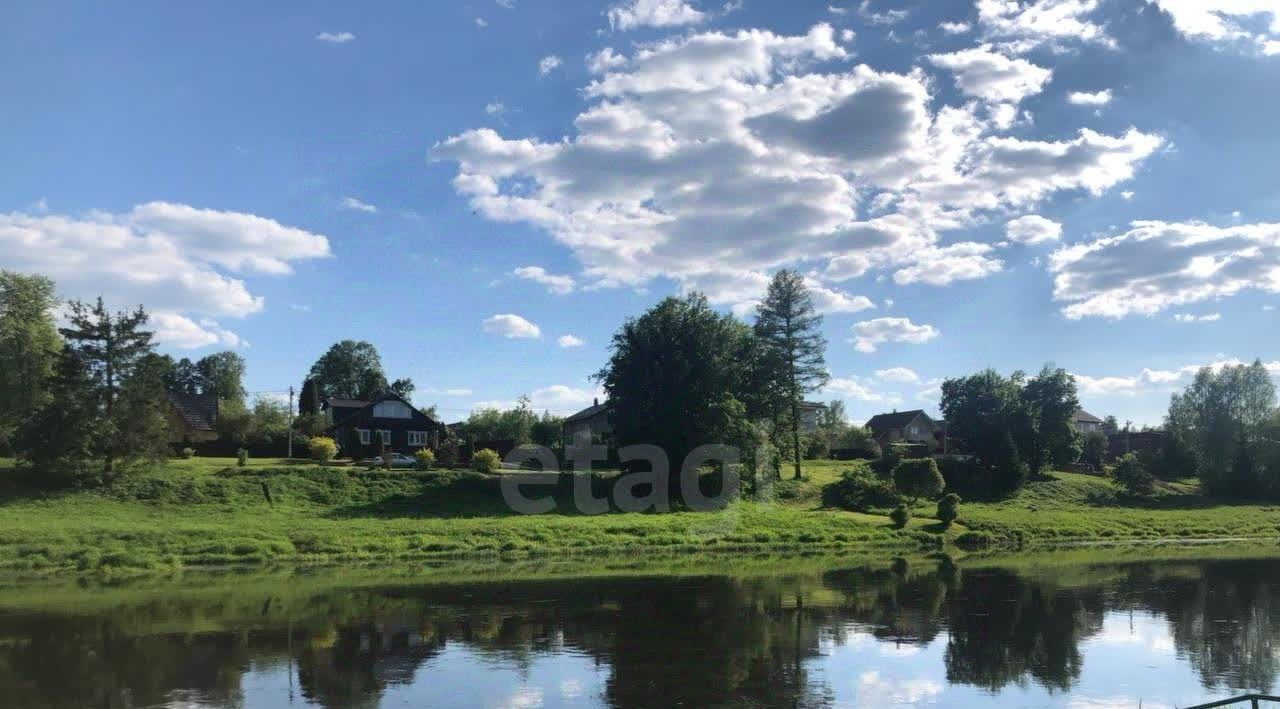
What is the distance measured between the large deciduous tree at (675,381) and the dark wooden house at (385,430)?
23.7 m

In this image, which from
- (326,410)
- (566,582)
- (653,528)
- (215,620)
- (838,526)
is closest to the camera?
(215,620)

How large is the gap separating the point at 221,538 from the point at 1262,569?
4101 centimetres

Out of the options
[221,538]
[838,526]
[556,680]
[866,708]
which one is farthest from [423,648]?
[838,526]

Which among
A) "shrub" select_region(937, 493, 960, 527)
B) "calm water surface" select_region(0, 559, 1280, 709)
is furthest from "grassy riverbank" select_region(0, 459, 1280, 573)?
"calm water surface" select_region(0, 559, 1280, 709)

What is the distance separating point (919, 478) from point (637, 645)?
3949 cm

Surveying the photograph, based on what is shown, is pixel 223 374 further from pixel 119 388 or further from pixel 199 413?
pixel 119 388

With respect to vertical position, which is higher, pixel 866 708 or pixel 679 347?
pixel 679 347

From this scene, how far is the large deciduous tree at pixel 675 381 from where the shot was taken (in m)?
54.6

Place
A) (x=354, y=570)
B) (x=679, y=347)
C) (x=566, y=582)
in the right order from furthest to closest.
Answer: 1. (x=679, y=347)
2. (x=354, y=570)
3. (x=566, y=582)

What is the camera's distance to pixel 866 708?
14.4 m

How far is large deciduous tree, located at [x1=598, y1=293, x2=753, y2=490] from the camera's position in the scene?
54594mm

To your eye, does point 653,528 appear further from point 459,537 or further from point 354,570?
point 354,570

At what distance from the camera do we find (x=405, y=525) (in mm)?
42625

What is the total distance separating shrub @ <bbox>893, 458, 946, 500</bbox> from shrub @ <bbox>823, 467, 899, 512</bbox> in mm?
997
